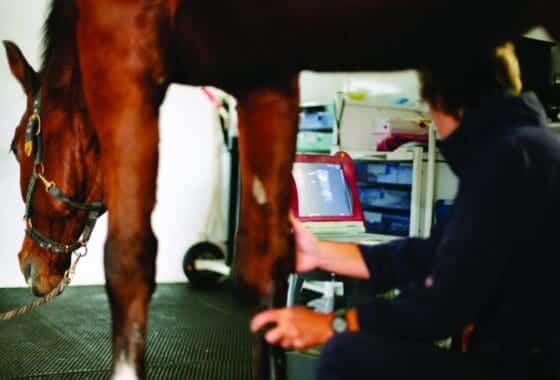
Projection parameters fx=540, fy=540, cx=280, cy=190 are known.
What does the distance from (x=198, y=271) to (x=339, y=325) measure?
97.9 inches

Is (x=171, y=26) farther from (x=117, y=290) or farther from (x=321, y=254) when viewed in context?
(x=321, y=254)

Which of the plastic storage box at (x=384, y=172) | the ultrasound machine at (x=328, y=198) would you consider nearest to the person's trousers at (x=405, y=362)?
the ultrasound machine at (x=328, y=198)

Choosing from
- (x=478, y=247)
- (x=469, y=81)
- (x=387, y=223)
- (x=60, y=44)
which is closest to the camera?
(x=478, y=247)

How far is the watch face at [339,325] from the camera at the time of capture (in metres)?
0.77

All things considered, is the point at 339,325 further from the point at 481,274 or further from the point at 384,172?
the point at 384,172

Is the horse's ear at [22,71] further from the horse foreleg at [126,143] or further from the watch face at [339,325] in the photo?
the watch face at [339,325]

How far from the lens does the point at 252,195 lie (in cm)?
91

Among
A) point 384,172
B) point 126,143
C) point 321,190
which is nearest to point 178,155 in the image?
point 384,172

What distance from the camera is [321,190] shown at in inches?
80.0

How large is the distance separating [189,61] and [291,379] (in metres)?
Answer: 0.73

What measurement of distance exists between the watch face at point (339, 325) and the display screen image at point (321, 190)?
1153 mm

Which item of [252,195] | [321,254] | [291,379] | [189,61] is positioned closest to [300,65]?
[189,61]

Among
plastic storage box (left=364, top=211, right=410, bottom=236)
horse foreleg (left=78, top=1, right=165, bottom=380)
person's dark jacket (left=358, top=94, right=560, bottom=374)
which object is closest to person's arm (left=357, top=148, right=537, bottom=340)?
person's dark jacket (left=358, top=94, right=560, bottom=374)

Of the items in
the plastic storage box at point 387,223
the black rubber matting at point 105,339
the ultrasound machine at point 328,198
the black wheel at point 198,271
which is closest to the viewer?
the black rubber matting at point 105,339
